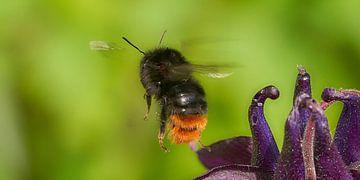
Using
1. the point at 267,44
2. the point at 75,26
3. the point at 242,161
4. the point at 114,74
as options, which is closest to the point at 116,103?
the point at 114,74

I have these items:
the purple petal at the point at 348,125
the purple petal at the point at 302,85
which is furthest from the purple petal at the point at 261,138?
the purple petal at the point at 348,125

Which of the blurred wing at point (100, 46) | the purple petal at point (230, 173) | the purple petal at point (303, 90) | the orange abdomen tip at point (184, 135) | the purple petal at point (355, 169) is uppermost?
the blurred wing at point (100, 46)

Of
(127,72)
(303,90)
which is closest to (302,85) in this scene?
(303,90)

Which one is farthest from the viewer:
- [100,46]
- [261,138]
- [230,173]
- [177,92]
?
[100,46]

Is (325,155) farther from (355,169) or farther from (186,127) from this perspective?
(186,127)

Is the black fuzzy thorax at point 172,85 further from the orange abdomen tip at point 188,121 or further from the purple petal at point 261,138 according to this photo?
the purple petal at point 261,138

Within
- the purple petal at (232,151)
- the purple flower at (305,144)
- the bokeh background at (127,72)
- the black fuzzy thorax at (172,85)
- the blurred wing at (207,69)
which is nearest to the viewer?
the purple flower at (305,144)

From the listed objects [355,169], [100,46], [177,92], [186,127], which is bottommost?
[355,169]
